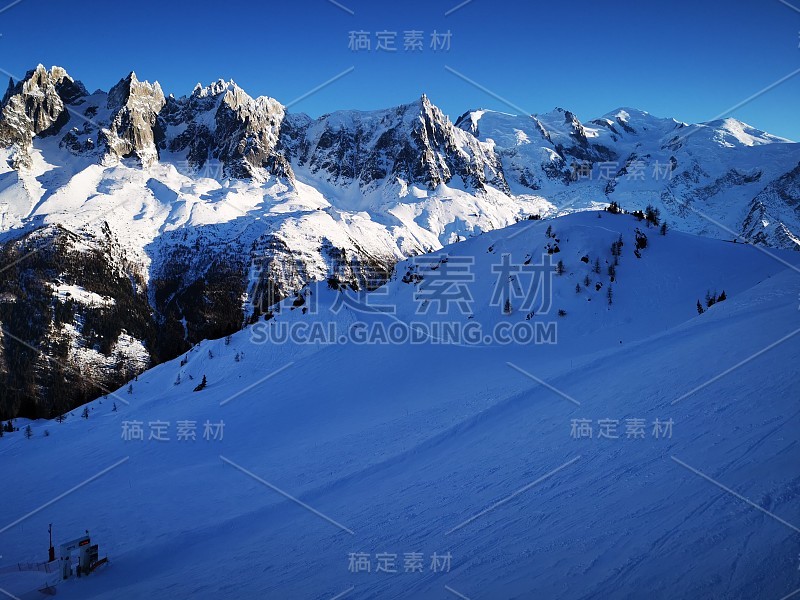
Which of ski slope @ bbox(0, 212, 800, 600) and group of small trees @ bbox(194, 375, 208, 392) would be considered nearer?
ski slope @ bbox(0, 212, 800, 600)

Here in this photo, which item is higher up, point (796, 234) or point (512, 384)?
point (796, 234)

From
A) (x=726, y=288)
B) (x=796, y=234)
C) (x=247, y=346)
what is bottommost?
(x=247, y=346)

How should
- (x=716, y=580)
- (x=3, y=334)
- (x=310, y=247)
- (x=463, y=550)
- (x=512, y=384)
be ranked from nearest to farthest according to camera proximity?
(x=716, y=580)
(x=463, y=550)
(x=512, y=384)
(x=3, y=334)
(x=310, y=247)

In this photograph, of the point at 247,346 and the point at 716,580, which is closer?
the point at 716,580

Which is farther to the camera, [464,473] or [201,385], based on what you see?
[201,385]

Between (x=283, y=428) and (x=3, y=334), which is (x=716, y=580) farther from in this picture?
(x=3, y=334)

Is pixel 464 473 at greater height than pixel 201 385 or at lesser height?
lesser

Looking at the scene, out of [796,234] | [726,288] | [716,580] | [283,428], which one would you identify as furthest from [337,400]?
[796,234]

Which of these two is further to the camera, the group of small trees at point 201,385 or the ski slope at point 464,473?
the group of small trees at point 201,385
